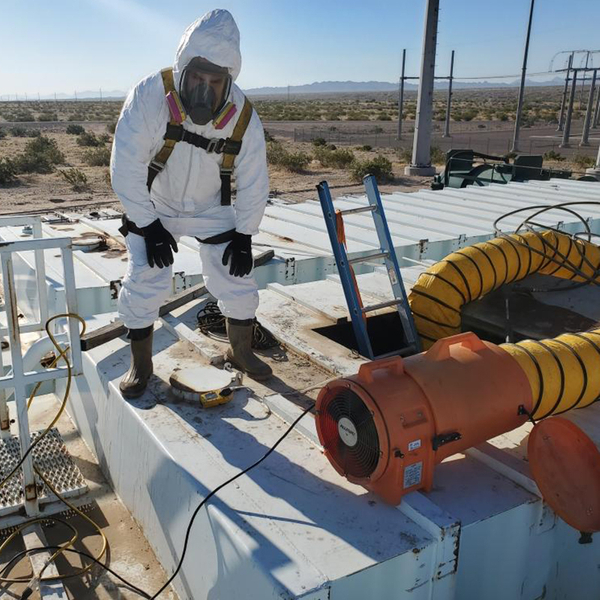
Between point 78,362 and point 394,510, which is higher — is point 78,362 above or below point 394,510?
above

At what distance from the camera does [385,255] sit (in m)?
4.78

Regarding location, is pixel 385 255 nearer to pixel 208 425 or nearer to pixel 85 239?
pixel 208 425

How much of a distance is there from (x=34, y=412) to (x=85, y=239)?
2.76 metres

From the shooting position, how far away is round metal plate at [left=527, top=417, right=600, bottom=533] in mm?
2648

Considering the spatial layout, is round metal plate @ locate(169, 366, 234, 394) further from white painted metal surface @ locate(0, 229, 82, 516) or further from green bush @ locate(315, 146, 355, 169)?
green bush @ locate(315, 146, 355, 169)

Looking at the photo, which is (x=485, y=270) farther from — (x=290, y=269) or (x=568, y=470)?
(x=290, y=269)

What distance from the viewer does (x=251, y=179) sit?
3787 millimetres

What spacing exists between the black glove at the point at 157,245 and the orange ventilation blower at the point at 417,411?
1267 mm

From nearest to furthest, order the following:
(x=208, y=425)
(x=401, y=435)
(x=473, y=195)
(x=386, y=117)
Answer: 1. (x=401, y=435)
2. (x=208, y=425)
3. (x=473, y=195)
4. (x=386, y=117)

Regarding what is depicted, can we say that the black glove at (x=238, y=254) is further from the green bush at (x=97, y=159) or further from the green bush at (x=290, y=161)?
the green bush at (x=97, y=159)

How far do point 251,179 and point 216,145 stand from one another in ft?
1.00

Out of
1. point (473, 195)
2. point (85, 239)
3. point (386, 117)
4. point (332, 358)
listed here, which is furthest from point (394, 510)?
point (386, 117)

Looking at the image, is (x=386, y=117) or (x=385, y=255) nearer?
(x=385, y=255)

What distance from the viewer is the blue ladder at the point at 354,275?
4477mm
